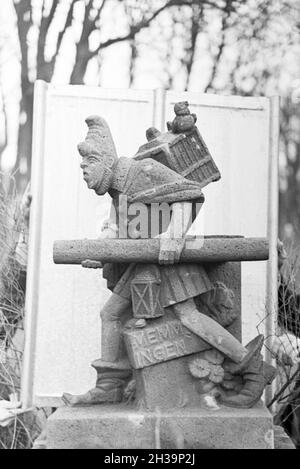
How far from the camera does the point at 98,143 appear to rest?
2943 mm

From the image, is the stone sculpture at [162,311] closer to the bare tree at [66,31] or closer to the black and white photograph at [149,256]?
the black and white photograph at [149,256]

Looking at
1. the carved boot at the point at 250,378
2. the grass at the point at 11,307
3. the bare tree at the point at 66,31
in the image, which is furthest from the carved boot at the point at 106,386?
the bare tree at the point at 66,31

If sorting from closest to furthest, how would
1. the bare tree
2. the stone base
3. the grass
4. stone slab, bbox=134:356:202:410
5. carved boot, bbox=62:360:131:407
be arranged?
the stone base, stone slab, bbox=134:356:202:410, carved boot, bbox=62:360:131:407, the grass, the bare tree

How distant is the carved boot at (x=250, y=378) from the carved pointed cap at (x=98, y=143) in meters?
1.19

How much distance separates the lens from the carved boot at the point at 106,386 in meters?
3.00

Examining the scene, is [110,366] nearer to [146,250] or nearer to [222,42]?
[146,250]

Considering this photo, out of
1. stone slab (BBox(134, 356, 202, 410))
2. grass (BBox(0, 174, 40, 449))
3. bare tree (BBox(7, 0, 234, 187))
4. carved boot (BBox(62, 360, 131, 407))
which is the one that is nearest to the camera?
stone slab (BBox(134, 356, 202, 410))

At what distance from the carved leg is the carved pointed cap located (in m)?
0.73

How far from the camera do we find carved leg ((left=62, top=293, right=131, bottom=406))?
3.00m

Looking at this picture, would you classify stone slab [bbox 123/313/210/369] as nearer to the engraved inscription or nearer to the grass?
the engraved inscription

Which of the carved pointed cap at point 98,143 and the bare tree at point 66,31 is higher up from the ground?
the bare tree at point 66,31

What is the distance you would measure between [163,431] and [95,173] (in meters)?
1.27

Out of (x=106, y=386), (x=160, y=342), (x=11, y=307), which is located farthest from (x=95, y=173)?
(x=11, y=307)

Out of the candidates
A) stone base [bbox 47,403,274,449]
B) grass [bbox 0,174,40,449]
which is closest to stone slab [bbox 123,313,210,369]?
stone base [bbox 47,403,274,449]
